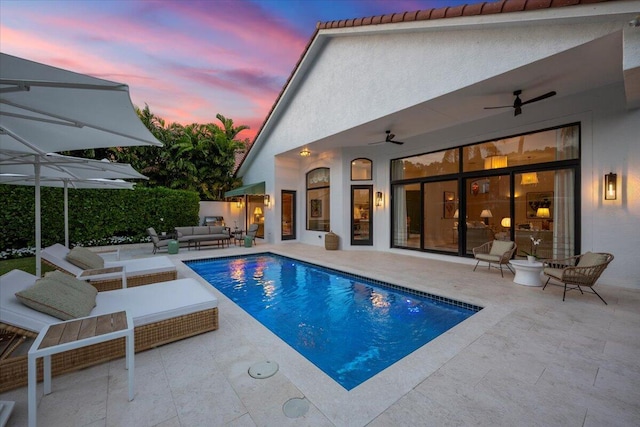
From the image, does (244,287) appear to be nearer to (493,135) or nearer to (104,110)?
(104,110)

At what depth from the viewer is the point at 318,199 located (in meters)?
14.0

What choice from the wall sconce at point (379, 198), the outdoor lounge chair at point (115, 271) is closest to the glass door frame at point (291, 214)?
the wall sconce at point (379, 198)

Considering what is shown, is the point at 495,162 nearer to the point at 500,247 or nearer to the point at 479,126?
the point at 479,126

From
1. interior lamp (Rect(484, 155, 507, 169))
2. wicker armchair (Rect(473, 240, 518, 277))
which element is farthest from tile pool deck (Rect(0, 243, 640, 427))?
interior lamp (Rect(484, 155, 507, 169))

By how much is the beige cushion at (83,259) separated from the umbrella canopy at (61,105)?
275 centimetres

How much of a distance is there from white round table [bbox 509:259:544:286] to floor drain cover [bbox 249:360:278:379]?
20.9 ft

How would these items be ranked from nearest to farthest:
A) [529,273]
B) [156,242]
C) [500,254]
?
[529,273]
[500,254]
[156,242]

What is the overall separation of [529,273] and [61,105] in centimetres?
895

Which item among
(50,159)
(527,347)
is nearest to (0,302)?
(50,159)

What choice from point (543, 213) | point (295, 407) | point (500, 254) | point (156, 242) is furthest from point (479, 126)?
point (156, 242)

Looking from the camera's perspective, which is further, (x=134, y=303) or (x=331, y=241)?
(x=331, y=241)

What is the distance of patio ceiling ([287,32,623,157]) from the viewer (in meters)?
5.01

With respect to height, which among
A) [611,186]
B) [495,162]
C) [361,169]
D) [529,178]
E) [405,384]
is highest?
[361,169]

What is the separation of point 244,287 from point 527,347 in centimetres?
603
